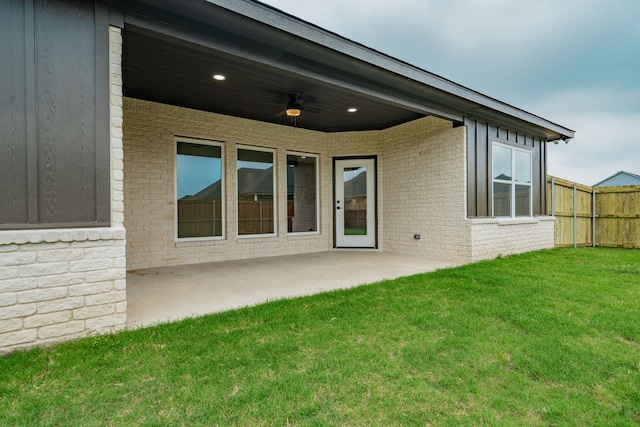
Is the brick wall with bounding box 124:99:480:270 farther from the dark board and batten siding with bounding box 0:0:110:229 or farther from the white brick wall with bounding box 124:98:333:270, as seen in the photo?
the dark board and batten siding with bounding box 0:0:110:229

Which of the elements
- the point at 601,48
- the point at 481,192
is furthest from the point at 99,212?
the point at 601,48

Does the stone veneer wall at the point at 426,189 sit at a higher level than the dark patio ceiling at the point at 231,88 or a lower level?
lower

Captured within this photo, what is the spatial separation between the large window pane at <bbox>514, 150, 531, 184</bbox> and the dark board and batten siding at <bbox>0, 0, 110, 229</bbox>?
7.48 m

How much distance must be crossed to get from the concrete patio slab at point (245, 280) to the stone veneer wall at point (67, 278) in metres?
0.36

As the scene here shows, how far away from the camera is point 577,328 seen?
8.54 ft

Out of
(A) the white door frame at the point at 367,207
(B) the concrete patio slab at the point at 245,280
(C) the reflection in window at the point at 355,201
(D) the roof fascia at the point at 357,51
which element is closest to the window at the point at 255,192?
(B) the concrete patio slab at the point at 245,280

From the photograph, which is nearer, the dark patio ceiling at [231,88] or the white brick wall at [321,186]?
the dark patio ceiling at [231,88]

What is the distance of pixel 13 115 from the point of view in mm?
2252

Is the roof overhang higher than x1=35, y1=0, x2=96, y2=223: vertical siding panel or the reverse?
higher

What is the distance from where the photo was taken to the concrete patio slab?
3.18 metres

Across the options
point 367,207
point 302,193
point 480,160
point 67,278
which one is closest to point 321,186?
point 302,193

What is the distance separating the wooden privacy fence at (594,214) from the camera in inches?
304

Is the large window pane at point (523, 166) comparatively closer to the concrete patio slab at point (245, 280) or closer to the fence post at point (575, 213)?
the fence post at point (575, 213)

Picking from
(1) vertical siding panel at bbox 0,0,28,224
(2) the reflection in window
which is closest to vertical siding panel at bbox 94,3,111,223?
(1) vertical siding panel at bbox 0,0,28,224
